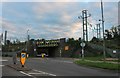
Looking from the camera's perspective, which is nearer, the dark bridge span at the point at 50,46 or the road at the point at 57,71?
the road at the point at 57,71

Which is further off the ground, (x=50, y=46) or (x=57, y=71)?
(x=50, y=46)

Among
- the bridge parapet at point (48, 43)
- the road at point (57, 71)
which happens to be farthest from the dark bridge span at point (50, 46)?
the road at point (57, 71)

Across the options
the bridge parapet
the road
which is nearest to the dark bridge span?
the bridge parapet

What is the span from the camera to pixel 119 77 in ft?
63.3

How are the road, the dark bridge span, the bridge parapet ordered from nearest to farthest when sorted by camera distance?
the road, the dark bridge span, the bridge parapet

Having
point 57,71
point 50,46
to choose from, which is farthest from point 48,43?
point 57,71

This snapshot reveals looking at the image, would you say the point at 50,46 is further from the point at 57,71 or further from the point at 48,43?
the point at 57,71

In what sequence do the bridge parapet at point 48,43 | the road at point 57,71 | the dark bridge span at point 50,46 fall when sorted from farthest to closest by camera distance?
the bridge parapet at point 48,43, the dark bridge span at point 50,46, the road at point 57,71

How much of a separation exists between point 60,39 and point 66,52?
459cm

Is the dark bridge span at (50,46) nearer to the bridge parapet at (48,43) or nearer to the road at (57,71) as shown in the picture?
the bridge parapet at (48,43)

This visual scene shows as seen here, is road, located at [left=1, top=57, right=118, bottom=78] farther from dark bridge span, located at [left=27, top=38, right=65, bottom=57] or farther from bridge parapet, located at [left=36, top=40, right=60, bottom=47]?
bridge parapet, located at [left=36, top=40, right=60, bottom=47]

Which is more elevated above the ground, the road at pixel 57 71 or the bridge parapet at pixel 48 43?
the bridge parapet at pixel 48 43

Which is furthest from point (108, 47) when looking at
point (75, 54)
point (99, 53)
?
point (75, 54)

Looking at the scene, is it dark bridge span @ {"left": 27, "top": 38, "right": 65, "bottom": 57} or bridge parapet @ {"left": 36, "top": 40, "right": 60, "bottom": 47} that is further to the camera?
bridge parapet @ {"left": 36, "top": 40, "right": 60, "bottom": 47}
